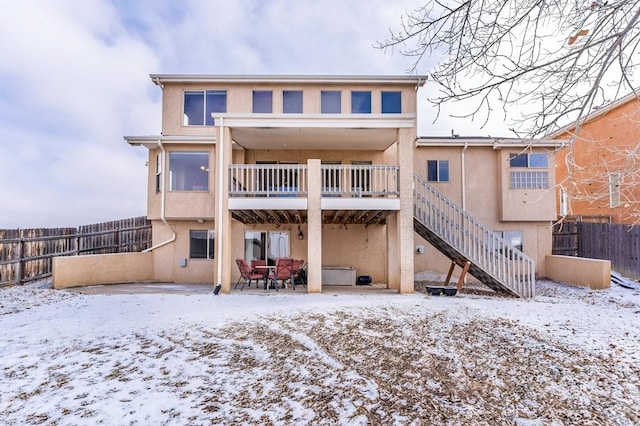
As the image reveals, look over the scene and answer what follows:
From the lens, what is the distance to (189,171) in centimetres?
1195

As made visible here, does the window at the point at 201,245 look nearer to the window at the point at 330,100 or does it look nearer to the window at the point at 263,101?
the window at the point at 263,101

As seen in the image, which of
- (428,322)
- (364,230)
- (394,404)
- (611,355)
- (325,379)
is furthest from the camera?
(364,230)

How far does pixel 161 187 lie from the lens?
11820 mm

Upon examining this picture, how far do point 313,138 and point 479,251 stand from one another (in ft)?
Result: 20.4

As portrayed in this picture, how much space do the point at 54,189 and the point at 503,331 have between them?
17.6 meters

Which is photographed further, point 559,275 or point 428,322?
point 559,275

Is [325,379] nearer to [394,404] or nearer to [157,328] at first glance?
[394,404]

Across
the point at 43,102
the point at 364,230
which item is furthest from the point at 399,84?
the point at 43,102

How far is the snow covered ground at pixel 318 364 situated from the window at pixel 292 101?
8.42 m

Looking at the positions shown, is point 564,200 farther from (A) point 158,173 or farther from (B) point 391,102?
(A) point 158,173

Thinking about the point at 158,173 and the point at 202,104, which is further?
the point at 202,104

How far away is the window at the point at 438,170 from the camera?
13.1 m

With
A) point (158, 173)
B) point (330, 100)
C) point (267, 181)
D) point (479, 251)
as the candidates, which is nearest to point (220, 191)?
point (267, 181)

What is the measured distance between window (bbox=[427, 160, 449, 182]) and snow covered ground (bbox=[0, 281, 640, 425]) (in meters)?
6.41
